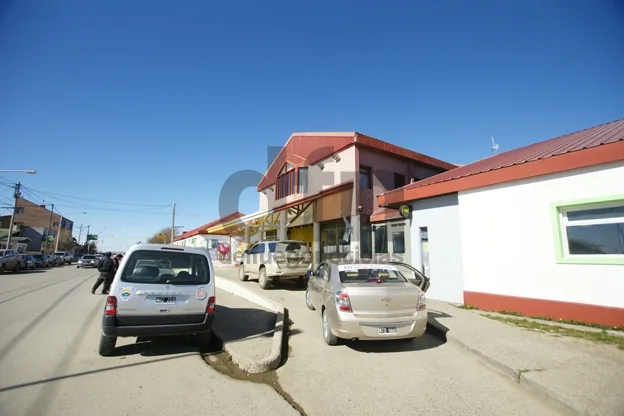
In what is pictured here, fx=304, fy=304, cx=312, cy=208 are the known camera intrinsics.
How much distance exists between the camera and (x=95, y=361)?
491cm

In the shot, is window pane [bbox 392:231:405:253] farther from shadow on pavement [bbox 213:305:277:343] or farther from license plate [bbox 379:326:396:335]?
license plate [bbox 379:326:396:335]

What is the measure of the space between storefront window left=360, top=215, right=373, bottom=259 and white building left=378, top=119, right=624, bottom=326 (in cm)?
415

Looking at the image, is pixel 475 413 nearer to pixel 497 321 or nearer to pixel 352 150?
pixel 497 321

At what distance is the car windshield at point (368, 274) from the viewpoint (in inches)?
236

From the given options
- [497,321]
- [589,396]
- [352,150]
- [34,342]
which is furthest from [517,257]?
[34,342]

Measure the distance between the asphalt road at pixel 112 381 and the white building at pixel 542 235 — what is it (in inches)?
273

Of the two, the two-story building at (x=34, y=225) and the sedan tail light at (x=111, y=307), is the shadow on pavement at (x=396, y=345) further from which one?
the two-story building at (x=34, y=225)

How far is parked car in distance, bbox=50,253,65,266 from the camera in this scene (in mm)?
36388

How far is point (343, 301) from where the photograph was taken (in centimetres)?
533

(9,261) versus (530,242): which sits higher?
(530,242)

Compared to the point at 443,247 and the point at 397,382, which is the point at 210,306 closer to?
the point at 397,382

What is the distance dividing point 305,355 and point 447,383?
7.52 ft

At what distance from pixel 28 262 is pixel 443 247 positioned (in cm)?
3500

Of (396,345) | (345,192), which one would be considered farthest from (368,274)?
(345,192)
